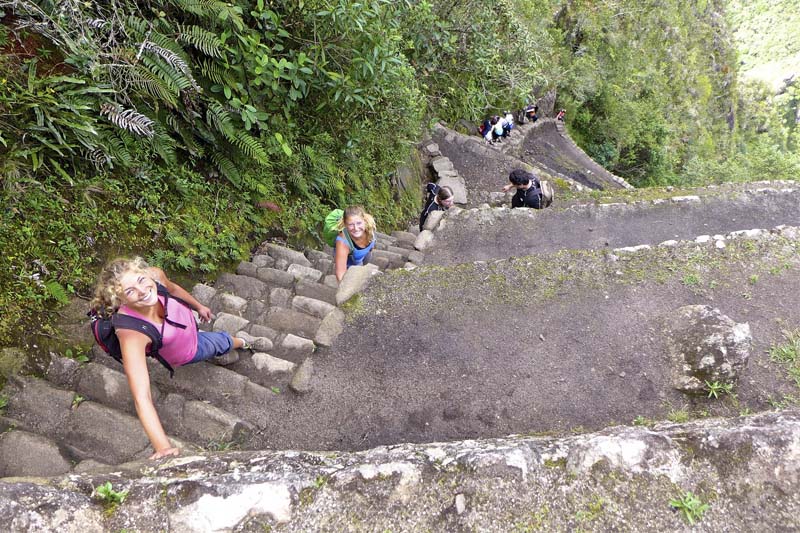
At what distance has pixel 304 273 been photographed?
5.93m

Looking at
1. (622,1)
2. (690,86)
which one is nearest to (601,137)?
(622,1)

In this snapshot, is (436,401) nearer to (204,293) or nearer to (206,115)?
(204,293)

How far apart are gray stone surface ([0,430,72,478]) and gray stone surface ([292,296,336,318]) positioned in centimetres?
252

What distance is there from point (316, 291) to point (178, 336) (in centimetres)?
226

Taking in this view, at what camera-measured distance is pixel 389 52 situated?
6309 millimetres

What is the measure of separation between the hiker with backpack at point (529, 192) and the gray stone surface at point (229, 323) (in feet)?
19.1

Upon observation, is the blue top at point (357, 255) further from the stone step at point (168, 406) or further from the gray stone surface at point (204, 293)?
the stone step at point (168, 406)

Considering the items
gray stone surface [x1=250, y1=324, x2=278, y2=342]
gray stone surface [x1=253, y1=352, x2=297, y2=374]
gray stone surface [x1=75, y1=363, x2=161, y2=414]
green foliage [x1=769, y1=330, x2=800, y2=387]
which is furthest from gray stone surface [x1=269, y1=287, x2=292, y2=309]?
green foliage [x1=769, y1=330, x2=800, y2=387]

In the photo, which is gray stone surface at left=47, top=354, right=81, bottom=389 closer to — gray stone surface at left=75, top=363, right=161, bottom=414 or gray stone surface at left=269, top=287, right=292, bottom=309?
gray stone surface at left=75, top=363, right=161, bottom=414

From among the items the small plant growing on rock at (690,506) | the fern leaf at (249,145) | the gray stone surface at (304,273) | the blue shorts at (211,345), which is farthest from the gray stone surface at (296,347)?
the small plant growing on rock at (690,506)

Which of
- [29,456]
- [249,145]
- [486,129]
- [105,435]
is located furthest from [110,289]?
[486,129]

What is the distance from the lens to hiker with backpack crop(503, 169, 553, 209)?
840 centimetres

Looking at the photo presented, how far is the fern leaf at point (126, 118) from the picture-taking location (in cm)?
450

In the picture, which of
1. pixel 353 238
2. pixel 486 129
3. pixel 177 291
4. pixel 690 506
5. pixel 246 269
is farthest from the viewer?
pixel 486 129
